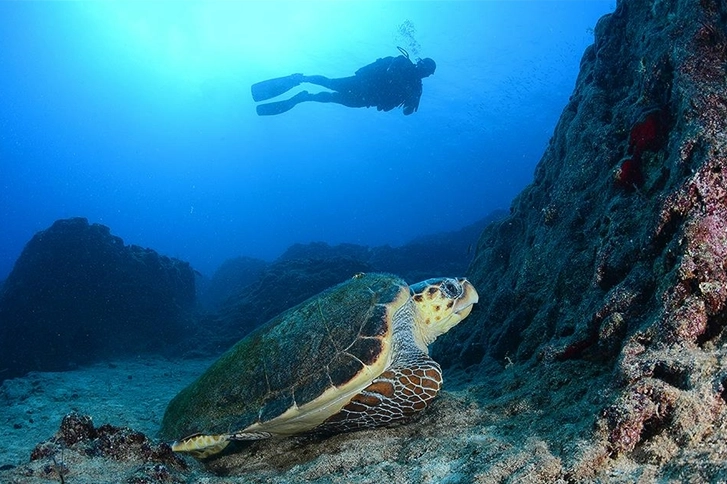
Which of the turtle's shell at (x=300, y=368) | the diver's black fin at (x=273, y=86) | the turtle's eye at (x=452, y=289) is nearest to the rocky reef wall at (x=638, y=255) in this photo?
the turtle's eye at (x=452, y=289)

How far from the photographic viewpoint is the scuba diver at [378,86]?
41.4 feet

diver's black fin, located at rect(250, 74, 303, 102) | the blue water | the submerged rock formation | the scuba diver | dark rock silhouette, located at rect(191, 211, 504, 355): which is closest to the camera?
the submerged rock formation

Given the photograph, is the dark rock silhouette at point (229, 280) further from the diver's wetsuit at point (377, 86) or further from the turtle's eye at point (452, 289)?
the turtle's eye at point (452, 289)

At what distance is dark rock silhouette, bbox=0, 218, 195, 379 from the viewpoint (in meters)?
9.90

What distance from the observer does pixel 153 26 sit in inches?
2290

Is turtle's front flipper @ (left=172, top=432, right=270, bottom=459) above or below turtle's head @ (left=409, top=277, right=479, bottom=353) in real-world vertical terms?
below

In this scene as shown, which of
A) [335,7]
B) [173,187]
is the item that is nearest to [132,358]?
[335,7]

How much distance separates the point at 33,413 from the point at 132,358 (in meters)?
5.79

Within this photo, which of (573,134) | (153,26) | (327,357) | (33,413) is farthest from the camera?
(153,26)

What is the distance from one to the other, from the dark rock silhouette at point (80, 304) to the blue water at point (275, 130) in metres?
42.2

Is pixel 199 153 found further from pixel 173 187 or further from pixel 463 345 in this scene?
pixel 463 345

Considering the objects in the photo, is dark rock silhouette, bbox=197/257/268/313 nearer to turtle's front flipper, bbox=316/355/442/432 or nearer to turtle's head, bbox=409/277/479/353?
turtle's head, bbox=409/277/479/353

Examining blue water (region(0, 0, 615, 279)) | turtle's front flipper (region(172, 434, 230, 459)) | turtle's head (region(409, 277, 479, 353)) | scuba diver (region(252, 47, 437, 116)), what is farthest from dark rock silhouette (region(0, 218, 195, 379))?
blue water (region(0, 0, 615, 279))

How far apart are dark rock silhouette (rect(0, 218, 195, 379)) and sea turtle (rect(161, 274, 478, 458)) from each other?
907 centimetres
